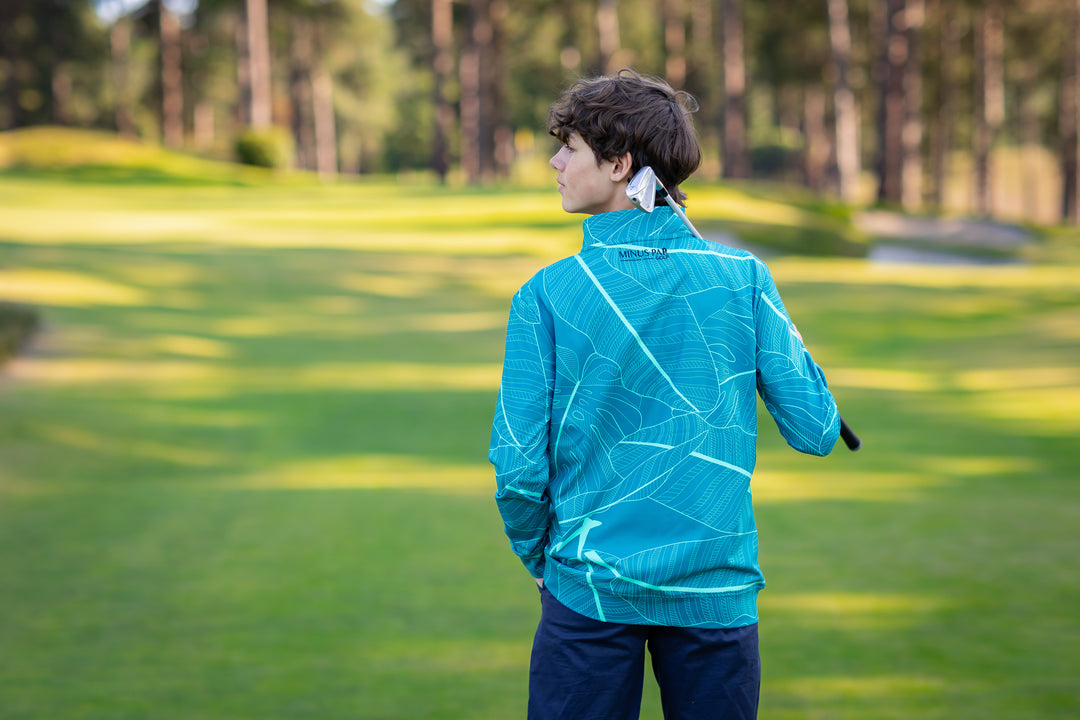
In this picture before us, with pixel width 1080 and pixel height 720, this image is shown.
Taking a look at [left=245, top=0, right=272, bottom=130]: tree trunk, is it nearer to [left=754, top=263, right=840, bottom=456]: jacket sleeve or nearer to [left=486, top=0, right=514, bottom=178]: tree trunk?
[left=486, top=0, right=514, bottom=178]: tree trunk

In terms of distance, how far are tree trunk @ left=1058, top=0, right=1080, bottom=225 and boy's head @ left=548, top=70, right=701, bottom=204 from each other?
33.4 metres

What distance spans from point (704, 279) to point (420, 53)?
47.4 metres

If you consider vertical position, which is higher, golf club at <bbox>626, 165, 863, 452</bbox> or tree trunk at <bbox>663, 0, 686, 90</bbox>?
tree trunk at <bbox>663, 0, 686, 90</bbox>

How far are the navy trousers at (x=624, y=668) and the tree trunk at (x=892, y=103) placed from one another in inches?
1126

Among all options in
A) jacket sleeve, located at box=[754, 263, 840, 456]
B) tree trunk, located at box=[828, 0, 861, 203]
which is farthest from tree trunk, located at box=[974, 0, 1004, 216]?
jacket sleeve, located at box=[754, 263, 840, 456]

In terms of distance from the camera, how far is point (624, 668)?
1.89 m

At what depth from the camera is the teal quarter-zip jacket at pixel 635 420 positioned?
6.05 ft

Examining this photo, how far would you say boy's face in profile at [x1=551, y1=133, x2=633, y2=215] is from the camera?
1.88 m

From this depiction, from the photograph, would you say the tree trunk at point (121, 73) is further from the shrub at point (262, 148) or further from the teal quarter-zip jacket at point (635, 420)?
the teal quarter-zip jacket at point (635, 420)

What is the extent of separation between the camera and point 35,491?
613cm

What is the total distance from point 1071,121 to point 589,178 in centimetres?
3535

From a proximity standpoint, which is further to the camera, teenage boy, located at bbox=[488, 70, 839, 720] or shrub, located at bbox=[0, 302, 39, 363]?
shrub, located at bbox=[0, 302, 39, 363]

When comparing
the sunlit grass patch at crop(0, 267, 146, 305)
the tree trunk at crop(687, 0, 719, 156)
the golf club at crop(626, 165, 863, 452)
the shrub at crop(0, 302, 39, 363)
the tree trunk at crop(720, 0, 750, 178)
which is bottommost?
the shrub at crop(0, 302, 39, 363)

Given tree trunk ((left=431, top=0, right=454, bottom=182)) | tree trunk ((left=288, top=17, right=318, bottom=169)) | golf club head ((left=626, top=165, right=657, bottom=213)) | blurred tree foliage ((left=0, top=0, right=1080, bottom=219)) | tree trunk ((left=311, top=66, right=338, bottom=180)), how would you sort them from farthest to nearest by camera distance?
tree trunk ((left=311, top=66, right=338, bottom=180)), tree trunk ((left=288, top=17, right=318, bottom=169)), tree trunk ((left=431, top=0, right=454, bottom=182)), blurred tree foliage ((left=0, top=0, right=1080, bottom=219)), golf club head ((left=626, top=165, right=657, bottom=213))
